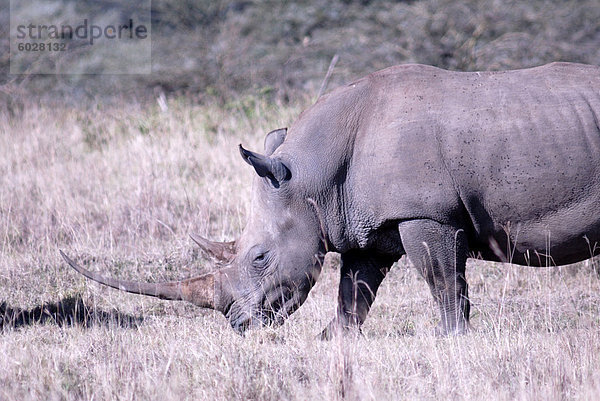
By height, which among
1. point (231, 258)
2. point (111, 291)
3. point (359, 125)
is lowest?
point (111, 291)

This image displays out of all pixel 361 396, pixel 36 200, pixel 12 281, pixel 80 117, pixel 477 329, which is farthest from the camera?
pixel 80 117

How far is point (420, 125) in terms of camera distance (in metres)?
6.38

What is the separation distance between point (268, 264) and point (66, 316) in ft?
5.49

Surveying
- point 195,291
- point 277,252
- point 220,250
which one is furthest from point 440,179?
point 195,291

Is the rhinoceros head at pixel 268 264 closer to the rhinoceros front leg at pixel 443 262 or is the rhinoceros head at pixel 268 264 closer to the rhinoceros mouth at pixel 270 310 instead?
the rhinoceros mouth at pixel 270 310

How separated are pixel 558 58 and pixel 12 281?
10.7 m

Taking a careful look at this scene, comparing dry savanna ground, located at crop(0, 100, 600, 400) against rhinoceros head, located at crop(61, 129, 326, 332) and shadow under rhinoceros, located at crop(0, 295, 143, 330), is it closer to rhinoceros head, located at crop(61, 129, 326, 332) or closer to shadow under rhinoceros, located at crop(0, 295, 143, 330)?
shadow under rhinoceros, located at crop(0, 295, 143, 330)

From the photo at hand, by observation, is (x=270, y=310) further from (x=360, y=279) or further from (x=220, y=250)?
(x=360, y=279)

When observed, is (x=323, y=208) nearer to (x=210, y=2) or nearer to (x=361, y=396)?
(x=361, y=396)

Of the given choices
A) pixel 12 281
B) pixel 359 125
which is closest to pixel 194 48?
pixel 12 281

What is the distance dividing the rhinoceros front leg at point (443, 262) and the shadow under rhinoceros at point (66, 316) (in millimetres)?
2180

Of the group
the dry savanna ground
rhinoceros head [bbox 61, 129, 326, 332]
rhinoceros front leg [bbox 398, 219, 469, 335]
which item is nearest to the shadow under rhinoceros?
the dry savanna ground

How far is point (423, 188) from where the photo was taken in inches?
248

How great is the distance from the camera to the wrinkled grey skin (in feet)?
20.6
